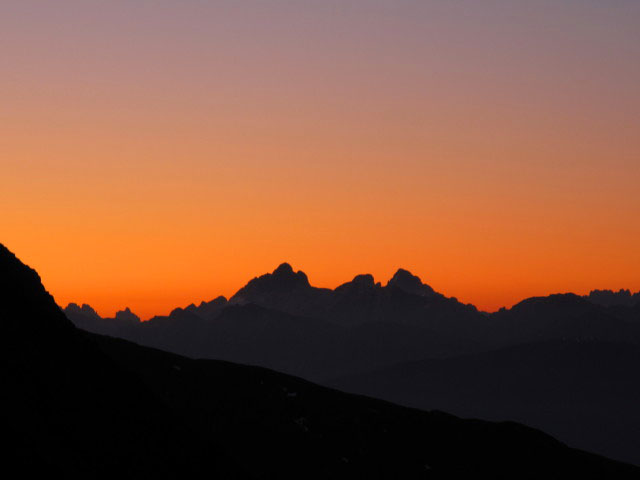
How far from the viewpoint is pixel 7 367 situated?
2603 inches

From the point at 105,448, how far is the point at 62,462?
7.62 meters

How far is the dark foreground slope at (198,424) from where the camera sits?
65.0m

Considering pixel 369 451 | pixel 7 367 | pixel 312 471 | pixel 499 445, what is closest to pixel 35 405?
pixel 7 367

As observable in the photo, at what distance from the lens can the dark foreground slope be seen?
65.0 metres

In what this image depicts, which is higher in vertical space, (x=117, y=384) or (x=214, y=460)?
Answer: (x=117, y=384)

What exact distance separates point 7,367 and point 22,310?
10.5m

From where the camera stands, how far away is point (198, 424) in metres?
150

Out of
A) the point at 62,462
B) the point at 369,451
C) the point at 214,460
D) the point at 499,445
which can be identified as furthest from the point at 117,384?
the point at 499,445

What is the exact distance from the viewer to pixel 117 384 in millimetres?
77250

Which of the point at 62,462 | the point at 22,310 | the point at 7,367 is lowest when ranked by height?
the point at 62,462

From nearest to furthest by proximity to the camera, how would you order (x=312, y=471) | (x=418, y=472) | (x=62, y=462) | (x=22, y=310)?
(x=62, y=462), (x=22, y=310), (x=312, y=471), (x=418, y=472)

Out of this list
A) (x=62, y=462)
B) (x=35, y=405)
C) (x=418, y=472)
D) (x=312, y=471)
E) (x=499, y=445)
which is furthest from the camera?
(x=499, y=445)

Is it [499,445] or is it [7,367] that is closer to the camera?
[7,367]

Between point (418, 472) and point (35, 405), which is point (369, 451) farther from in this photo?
point (35, 405)
